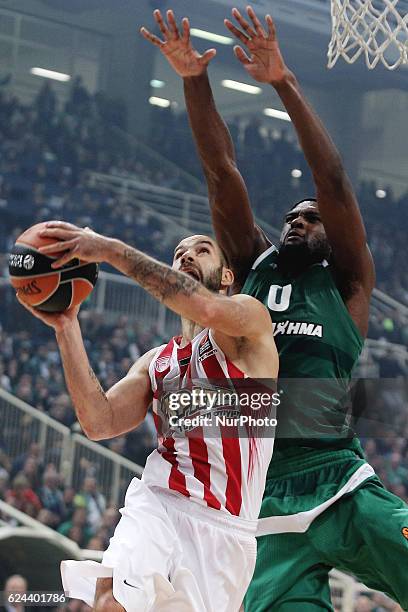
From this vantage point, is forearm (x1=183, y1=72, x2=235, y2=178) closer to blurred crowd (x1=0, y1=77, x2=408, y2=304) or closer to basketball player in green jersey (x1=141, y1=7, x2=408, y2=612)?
basketball player in green jersey (x1=141, y1=7, x2=408, y2=612)

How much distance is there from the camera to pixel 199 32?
20.3 metres

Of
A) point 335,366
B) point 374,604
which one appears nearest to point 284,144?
point 374,604

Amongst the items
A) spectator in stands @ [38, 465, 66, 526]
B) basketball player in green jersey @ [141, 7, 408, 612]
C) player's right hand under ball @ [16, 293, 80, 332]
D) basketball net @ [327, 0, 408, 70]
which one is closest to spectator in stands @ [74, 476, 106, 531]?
spectator in stands @ [38, 465, 66, 526]

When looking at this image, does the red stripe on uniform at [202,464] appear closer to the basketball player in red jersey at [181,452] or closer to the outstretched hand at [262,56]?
the basketball player in red jersey at [181,452]

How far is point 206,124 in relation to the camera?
417 centimetres

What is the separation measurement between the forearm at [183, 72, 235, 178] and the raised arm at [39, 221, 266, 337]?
93 cm

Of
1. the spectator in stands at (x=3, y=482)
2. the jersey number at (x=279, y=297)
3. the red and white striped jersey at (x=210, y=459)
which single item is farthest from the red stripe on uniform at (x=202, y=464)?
the spectator in stands at (x=3, y=482)

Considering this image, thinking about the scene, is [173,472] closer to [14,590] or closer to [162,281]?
[162,281]

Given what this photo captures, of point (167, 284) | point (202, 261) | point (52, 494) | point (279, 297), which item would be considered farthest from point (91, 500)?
point (167, 284)

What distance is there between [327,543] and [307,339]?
0.78 meters

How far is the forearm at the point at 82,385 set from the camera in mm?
3467

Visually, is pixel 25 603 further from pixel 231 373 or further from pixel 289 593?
pixel 231 373

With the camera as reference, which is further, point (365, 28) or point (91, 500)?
point (91, 500)

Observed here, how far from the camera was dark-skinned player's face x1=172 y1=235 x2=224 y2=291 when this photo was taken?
12.2ft
